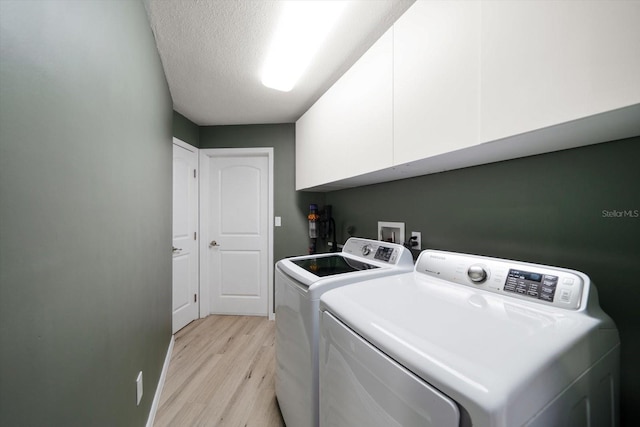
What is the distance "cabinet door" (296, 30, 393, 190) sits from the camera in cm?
116

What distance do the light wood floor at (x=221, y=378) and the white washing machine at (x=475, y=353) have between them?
3.25 ft

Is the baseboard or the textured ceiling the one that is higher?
the textured ceiling

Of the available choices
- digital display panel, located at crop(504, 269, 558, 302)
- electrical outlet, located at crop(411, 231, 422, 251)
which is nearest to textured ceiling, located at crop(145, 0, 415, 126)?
electrical outlet, located at crop(411, 231, 422, 251)

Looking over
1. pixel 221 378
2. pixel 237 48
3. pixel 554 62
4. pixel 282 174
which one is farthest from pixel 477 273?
pixel 282 174

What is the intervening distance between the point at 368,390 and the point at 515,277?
2.11 ft

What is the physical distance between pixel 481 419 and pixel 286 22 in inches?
68.0

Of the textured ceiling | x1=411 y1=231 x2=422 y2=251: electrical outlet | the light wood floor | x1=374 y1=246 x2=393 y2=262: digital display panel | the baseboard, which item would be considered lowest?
the light wood floor

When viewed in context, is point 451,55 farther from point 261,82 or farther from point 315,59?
point 261,82

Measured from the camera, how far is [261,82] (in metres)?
1.89

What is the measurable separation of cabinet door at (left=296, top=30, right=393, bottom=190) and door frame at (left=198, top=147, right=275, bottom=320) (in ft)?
3.11

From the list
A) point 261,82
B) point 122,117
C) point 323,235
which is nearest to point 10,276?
point 122,117

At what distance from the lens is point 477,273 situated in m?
0.90

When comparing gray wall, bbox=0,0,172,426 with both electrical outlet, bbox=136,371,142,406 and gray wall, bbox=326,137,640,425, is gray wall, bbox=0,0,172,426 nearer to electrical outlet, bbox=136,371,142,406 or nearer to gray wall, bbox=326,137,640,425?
electrical outlet, bbox=136,371,142,406

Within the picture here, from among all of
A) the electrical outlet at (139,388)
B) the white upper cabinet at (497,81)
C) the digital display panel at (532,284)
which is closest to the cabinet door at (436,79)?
the white upper cabinet at (497,81)
